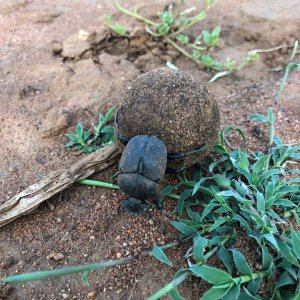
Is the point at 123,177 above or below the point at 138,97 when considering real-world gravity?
below

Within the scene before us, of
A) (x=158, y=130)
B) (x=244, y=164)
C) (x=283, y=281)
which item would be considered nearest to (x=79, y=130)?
(x=158, y=130)

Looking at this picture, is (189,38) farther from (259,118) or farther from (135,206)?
(135,206)

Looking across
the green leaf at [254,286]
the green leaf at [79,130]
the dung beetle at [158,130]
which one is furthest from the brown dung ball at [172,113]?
the green leaf at [254,286]

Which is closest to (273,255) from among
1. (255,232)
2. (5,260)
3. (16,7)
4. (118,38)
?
(255,232)

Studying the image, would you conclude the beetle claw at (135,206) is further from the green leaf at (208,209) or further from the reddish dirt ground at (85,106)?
the green leaf at (208,209)

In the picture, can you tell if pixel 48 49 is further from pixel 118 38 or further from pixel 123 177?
pixel 123 177

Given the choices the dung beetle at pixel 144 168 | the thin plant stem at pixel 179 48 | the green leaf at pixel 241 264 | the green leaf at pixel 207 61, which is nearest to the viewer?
the green leaf at pixel 241 264

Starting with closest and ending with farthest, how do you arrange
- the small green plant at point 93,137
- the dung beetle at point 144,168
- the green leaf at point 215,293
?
the green leaf at point 215,293 < the dung beetle at point 144,168 < the small green plant at point 93,137
